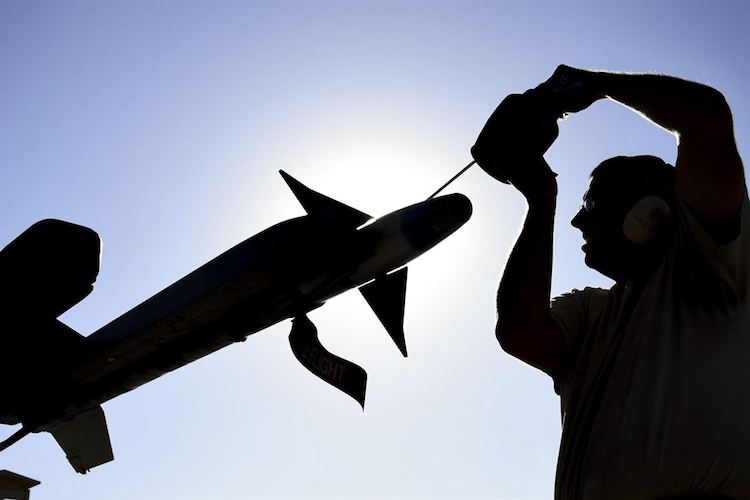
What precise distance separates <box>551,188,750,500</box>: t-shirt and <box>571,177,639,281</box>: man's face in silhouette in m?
0.11

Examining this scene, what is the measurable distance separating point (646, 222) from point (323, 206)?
372 centimetres

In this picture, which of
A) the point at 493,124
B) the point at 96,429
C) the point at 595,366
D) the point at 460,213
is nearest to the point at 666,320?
the point at 595,366

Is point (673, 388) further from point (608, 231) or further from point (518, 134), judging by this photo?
point (518, 134)

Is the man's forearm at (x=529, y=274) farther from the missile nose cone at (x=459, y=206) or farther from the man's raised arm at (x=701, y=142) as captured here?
the missile nose cone at (x=459, y=206)

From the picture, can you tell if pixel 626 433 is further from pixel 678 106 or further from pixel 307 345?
pixel 307 345

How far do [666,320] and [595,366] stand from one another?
1.32 ft

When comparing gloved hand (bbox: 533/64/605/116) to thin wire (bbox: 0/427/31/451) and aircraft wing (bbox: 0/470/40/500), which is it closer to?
thin wire (bbox: 0/427/31/451)

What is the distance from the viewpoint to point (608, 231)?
10.6ft

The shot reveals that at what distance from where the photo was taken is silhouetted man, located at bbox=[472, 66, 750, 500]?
2.44 m

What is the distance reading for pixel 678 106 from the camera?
2775mm

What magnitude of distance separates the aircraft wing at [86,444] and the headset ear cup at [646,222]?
10263mm

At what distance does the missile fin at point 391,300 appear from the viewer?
6320mm

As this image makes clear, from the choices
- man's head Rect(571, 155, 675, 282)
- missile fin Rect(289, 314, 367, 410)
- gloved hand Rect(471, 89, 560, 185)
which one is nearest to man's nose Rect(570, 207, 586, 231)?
man's head Rect(571, 155, 675, 282)

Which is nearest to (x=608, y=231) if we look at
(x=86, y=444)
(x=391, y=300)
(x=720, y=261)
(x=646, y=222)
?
(x=646, y=222)
